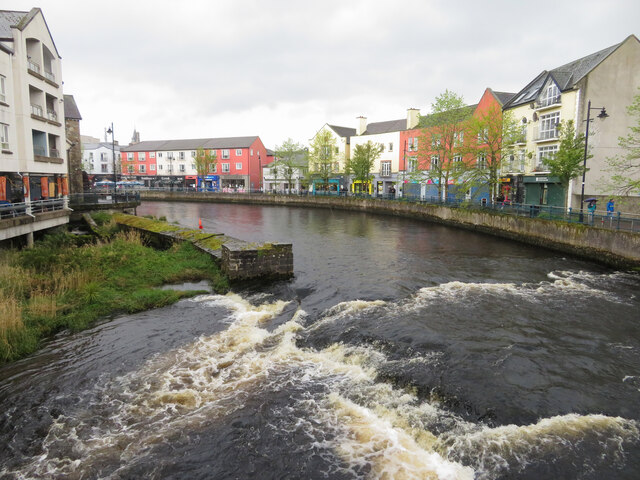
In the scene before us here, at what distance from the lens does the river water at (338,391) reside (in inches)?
256

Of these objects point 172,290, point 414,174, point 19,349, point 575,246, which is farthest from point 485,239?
point 19,349

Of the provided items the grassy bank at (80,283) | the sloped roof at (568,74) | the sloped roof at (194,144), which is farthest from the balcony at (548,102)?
the sloped roof at (194,144)

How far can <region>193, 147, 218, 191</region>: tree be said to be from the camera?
89.3 m

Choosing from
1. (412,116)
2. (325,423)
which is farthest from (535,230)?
(412,116)

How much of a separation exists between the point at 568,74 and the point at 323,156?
132 ft

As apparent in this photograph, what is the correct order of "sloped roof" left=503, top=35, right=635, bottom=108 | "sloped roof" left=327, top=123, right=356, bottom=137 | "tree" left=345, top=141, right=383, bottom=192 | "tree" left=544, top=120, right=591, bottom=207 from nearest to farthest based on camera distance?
"tree" left=544, top=120, right=591, bottom=207 < "sloped roof" left=503, top=35, right=635, bottom=108 < "tree" left=345, top=141, right=383, bottom=192 < "sloped roof" left=327, top=123, right=356, bottom=137

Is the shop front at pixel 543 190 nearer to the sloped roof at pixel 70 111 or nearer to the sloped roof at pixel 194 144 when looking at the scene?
the sloped roof at pixel 70 111

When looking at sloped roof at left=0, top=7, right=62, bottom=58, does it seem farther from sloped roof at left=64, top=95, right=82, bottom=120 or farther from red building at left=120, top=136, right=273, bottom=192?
red building at left=120, top=136, right=273, bottom=192

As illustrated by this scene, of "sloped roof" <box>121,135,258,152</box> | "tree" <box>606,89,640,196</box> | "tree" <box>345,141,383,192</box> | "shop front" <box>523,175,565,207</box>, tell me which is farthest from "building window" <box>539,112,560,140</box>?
"sloped roof" <box>121,135,258,152</box>

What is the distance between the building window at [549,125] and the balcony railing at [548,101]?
36.7 inches

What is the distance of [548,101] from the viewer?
38219mm

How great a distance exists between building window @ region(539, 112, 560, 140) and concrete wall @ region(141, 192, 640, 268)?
10.9 metres

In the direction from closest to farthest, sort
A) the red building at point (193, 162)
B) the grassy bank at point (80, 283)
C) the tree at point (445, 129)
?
the grassy bank at point (80, 283) → the tree at point (445, 129) → the red building at point (193, 162)

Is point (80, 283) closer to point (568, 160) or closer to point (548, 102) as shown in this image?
point (568, 160)
